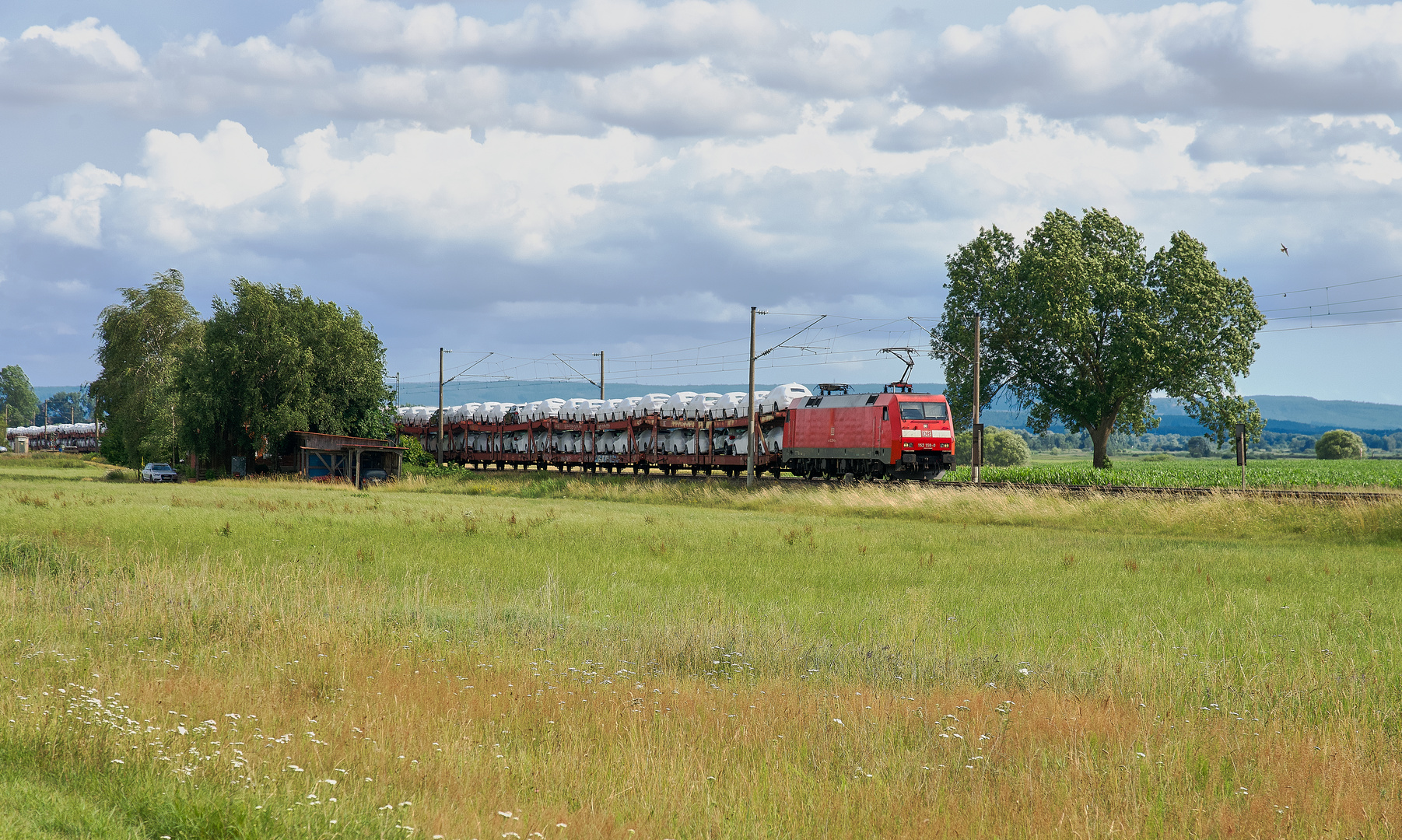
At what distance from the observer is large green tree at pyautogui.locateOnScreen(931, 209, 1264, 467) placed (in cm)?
5812

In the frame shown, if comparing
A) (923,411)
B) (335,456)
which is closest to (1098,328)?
(923,411)

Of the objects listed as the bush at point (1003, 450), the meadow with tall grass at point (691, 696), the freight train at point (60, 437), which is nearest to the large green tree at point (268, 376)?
the meadow with tall grass at point (691, 696)

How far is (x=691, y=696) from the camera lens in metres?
9.25

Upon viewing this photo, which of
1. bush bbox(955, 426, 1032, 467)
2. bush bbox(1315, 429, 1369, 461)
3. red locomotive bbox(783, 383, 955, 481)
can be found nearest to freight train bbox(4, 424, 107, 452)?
bush bbox(955, 426, 1032, 467)

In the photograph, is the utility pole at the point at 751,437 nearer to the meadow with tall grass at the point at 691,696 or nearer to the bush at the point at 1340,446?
the meadow with tall grass at the point at 691,696

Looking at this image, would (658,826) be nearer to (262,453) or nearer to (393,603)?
(393,603)

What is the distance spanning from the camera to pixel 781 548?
77.6 ft

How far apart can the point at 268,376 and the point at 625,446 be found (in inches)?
857

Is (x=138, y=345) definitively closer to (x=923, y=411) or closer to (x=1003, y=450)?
(x=923, y=411)

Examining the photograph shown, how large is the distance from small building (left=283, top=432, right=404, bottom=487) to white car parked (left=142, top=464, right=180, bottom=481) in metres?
11.9

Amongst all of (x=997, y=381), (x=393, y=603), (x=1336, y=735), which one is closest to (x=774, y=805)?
(x=1336, y=735)

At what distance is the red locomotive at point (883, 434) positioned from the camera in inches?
1592

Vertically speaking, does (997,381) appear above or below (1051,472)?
above

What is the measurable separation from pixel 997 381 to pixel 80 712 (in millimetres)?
60117
